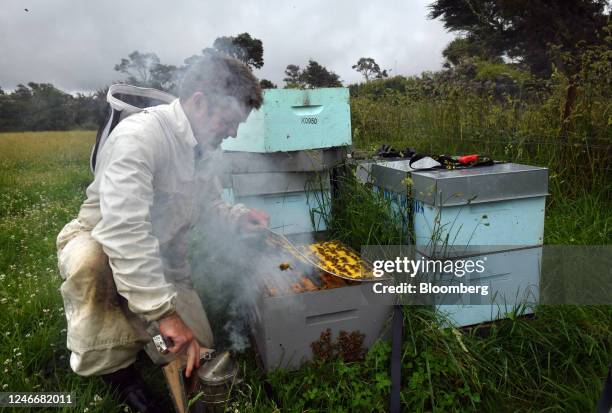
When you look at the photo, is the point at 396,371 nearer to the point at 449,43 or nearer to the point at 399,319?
the point at 399,319

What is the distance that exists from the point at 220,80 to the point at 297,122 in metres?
0.84

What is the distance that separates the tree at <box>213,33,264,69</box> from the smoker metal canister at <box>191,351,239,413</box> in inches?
64.2

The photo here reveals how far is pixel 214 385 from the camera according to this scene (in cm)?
166

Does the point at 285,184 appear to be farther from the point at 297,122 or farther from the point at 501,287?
the point at 501,287

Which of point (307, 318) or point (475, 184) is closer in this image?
point (307, 318)

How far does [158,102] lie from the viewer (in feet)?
7.24

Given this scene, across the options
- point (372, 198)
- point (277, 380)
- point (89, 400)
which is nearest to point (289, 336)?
point (277, 380)

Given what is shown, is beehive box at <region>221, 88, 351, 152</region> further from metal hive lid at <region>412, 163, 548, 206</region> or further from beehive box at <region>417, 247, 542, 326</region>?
beehive box at <region>417, 247, 542, 326</region>

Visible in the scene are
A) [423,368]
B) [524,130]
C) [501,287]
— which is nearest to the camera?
[423,368]

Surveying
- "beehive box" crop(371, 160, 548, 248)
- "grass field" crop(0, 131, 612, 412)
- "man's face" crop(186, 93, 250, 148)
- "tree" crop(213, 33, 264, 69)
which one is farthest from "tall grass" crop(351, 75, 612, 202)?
"man's face" crop(186, 93, 250, 148)

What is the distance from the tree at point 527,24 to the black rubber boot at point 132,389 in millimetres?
12579

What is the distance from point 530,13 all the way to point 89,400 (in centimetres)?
1579

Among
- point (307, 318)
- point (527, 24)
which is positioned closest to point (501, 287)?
point (307, 318)

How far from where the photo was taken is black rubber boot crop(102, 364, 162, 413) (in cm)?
184
